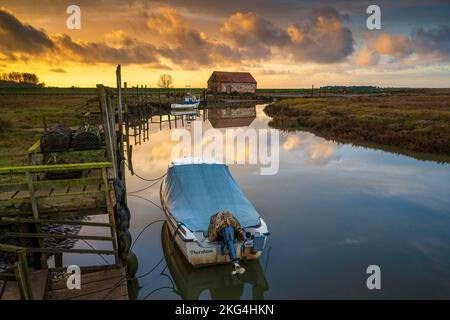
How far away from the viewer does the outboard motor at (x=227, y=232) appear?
907cm

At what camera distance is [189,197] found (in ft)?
36.7

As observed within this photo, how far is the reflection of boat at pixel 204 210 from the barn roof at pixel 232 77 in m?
87.4

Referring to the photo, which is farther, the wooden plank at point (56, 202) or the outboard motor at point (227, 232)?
the outboard motor at point (227, 232)

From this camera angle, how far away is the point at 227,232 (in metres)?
9.12

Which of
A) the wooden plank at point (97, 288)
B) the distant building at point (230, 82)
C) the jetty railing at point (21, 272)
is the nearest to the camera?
the jetty railing at point (21, 272)

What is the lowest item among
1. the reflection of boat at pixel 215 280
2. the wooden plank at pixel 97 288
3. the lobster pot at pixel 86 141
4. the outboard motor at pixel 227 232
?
the reflection of boat at pixel 215 280

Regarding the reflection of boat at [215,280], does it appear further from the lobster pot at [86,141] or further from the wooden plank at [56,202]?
the lobster pot at [86,141]

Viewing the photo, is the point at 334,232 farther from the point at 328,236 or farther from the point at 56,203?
the point at 56,203

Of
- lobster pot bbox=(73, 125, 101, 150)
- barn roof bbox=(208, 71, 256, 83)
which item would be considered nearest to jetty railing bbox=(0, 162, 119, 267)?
lobster pot bbox=(73, 125, 101, 150)

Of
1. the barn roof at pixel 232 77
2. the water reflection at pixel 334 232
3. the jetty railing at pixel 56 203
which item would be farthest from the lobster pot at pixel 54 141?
the barn roof at pixel 232 77

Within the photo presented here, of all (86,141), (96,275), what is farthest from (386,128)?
(96,275)

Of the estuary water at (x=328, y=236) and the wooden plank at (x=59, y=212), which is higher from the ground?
the wooden plank at (x=59, y=212)

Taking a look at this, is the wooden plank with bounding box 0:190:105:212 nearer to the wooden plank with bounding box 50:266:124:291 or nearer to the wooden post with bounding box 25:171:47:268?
the wooden post with bounding box 25:171:47:268
